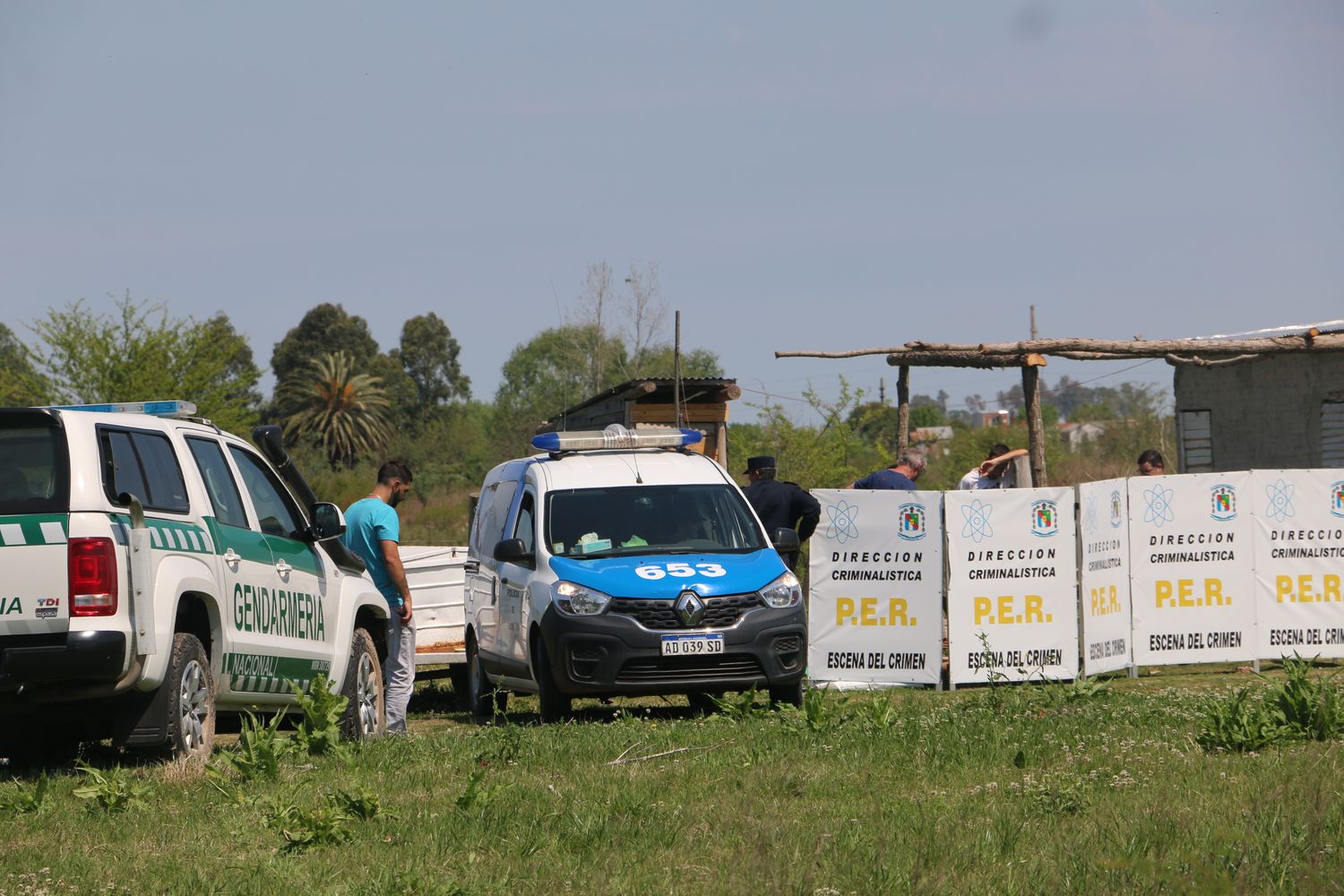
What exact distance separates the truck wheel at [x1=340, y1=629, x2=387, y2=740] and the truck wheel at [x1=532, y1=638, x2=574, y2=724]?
3.99ft

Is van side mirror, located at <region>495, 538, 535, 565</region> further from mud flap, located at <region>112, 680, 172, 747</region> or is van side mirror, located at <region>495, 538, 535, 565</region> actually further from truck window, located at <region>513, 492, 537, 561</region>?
mud flap, located at <region>112, 680, 172, 747</region>

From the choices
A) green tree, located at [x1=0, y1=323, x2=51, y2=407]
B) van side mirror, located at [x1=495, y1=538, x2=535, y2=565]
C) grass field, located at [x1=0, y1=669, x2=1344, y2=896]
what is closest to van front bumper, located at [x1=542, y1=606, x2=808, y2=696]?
van side mirror, located at [x1=495, y1=538, x2=535, y2=565]

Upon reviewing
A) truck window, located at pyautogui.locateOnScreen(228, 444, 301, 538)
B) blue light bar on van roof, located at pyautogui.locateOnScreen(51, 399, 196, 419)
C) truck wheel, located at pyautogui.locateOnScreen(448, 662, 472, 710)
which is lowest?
truck wheel, located at pyautogui.locateOnScreen(448, 662, 472, 710)

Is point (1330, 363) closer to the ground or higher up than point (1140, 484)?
higher up

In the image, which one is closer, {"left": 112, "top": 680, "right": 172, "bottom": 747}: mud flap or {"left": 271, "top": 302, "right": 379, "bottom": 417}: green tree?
{"left": 112, "top": 680, "right": 172, "bottom": 747}: mud flap

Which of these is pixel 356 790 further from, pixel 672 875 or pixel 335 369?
pixel 335 369

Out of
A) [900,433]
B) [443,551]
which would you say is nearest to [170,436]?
[443,551]

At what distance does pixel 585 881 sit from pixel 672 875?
0.30 m

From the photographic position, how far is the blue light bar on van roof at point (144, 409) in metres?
8.21

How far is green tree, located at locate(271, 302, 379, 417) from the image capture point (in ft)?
351

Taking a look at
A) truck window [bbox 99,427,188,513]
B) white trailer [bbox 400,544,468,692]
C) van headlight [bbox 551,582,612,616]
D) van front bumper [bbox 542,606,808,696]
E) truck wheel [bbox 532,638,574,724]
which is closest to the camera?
truck window [bbox 99,427,188,513]

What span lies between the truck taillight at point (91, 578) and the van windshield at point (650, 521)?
194 inches

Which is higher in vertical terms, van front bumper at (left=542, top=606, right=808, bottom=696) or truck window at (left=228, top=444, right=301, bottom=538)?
truck window at (left=228, top=444, right=301, bottom=538)

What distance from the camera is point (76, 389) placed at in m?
44.5
